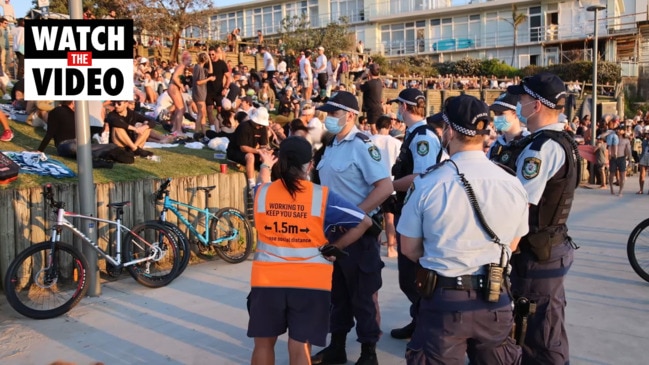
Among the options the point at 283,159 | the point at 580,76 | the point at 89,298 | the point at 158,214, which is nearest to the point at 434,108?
the point at 580,76

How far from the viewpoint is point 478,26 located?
49.2 m

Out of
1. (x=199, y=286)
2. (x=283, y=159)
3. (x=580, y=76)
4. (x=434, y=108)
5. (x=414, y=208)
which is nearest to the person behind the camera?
(x=414, y=208)

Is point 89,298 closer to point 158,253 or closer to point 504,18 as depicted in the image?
point 158,253

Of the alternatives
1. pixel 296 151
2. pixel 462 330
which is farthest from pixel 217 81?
pixel 462 330

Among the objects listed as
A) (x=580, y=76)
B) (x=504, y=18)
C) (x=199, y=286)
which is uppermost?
(x=504, y=18)

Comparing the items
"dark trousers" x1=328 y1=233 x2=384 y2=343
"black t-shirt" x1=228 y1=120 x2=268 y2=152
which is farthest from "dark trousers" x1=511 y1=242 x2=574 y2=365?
"black t-shirt" x1=228 y1=120 x2=268 y2=152

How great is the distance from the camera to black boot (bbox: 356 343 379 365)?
15.3ft

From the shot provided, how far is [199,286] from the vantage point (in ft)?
23.3

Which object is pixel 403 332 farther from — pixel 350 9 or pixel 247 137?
pixel 350 9

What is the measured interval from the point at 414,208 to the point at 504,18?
4870 cm

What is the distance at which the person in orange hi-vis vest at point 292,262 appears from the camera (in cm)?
356

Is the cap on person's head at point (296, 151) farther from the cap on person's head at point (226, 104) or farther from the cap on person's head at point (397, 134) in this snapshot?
the cap on person's head at point (226, 104)

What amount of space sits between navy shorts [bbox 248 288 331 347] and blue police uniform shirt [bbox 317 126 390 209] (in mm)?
1283

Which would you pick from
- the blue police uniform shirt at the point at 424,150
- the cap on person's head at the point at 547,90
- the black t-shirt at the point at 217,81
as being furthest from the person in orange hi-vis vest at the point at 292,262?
the black t-shirt at the point at 217,81
